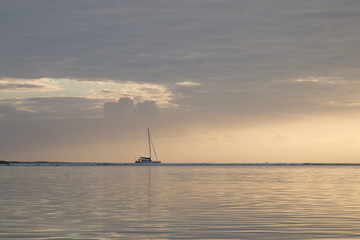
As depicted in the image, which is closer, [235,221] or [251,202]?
[235,221]

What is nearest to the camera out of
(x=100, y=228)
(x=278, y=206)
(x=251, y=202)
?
(x=100, y=228)

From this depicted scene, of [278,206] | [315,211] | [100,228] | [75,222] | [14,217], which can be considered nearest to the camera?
[100,228]

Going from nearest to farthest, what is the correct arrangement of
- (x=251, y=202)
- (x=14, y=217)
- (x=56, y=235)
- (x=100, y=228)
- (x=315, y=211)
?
(x=56, y=235) → (x=100, y=228) → (x=14, y=217) → (x=315, y=211) → (x=251, y=202)

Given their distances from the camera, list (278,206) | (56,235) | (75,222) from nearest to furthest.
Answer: (56,235)
(75,222)
(278,206)

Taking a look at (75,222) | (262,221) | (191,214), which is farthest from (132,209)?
(262,221)

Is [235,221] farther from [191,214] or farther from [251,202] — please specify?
[251,202]

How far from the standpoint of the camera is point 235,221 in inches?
1125

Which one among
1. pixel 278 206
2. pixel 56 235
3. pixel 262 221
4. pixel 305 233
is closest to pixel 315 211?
pixel 278 206

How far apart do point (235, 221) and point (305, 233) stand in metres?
5.17

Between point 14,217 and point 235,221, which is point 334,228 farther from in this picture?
point 14,217

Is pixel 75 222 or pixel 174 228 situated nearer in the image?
pixel 174 228

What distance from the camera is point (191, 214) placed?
3180 centimetres

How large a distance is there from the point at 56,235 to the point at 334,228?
46.2 feet

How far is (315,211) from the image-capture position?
1328 inches
